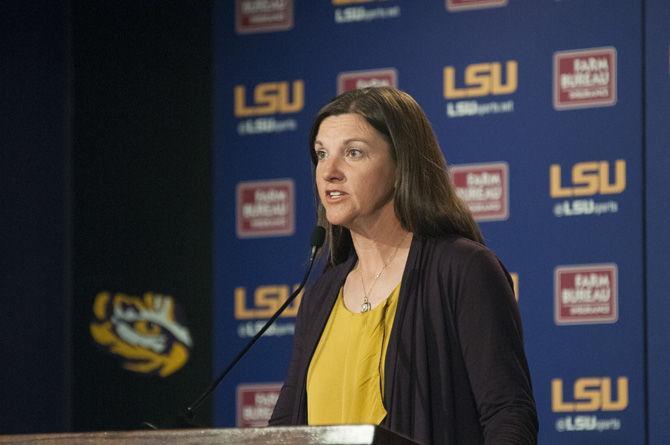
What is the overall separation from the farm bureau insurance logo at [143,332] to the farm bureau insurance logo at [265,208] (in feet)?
1.48

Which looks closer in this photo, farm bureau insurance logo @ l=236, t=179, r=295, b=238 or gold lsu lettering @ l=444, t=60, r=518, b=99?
gold lsu lettering @ l=444, t=60, r=518, b=99

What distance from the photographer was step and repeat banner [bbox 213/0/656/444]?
4363 mm

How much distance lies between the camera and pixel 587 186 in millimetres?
4434

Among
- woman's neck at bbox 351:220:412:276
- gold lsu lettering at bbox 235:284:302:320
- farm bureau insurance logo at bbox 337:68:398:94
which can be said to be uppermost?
farm bureau insurance logo at bbox 337:68:398:94

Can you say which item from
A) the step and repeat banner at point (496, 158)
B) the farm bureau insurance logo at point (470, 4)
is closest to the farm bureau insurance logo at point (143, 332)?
the step and repeat banner at point (496, 158)

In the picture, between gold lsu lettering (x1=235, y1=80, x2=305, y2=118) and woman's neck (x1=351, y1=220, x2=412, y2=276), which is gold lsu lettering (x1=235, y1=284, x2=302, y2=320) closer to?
gold lsu lettering (x1=235, y1=80, x2=305, y2=118)

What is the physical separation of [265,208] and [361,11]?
89 centimetres

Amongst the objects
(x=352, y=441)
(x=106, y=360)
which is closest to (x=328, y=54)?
(x=106, y=360)

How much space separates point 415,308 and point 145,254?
2792mm

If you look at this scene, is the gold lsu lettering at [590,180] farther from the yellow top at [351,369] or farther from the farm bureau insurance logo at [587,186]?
the yellow top at [351,369]

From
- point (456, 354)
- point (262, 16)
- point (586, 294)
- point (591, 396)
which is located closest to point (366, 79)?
point (262, 16)

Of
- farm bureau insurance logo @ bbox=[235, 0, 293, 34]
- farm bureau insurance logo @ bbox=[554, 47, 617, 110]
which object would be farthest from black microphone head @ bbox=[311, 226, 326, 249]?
farm bureau insurance logo @ bbox=[235, 0, 293, 34]

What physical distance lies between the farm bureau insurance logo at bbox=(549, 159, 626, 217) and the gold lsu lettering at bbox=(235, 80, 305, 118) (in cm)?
111

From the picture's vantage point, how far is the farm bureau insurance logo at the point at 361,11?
4867 millimetres
